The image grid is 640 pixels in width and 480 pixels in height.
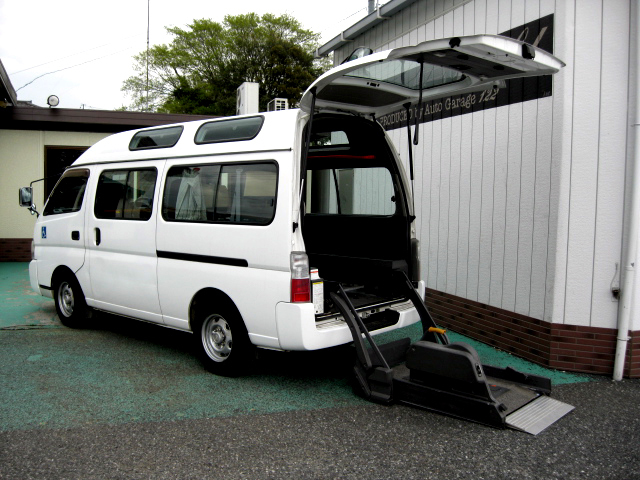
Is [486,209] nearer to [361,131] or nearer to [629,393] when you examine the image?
[361,131]

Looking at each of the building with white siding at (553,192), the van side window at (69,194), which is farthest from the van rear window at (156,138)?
the building with white siding at (553,192)

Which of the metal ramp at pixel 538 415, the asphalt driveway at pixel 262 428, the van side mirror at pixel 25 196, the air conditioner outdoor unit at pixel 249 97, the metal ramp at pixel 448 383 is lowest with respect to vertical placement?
the asphalt driveway at pixel 262 428

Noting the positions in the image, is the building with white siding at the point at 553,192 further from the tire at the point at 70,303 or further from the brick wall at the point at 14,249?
the brick wall at the point at 14,249

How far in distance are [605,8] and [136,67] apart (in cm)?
4519

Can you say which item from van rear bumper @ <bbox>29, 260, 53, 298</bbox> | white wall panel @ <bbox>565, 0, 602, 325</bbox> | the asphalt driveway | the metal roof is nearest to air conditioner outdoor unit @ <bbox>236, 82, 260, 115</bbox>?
the metal roof

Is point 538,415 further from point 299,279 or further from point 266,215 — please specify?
point 266,215

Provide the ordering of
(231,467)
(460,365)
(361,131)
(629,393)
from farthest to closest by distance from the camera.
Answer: (361,131) → (629,393) → (460,365) → (231,467)

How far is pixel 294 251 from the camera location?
4.20 meters

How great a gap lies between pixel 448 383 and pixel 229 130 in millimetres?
2788

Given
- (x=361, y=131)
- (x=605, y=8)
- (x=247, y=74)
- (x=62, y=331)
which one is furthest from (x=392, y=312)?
(x=247, y=74)

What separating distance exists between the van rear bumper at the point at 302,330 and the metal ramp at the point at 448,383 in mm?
158

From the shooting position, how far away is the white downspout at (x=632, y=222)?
4.64 m

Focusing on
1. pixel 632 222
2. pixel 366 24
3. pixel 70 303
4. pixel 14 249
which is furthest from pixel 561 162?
pixel 14 249

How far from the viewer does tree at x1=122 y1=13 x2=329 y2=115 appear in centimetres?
3841
